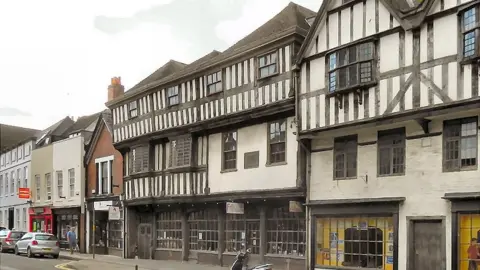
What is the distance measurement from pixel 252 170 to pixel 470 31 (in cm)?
918

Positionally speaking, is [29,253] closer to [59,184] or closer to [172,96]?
[59,184]

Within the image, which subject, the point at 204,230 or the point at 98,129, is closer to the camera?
the point at 204,230

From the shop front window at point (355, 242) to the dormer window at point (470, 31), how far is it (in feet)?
16.8

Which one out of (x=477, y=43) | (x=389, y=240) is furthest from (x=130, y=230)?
(x=477, y=43)

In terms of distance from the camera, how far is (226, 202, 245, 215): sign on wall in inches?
814

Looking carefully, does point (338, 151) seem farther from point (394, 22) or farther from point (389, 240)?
point (394, 22)

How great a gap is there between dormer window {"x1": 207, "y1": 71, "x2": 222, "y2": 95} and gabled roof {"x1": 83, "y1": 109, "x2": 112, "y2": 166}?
10.2 meters

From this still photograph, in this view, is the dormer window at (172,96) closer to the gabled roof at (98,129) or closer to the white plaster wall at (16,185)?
the gabled roof at (98,129)

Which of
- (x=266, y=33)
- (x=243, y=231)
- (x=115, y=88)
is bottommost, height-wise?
(x=243, y=231)

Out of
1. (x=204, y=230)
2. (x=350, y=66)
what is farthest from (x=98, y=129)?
(x=350, y=66)

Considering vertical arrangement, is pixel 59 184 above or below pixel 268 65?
below

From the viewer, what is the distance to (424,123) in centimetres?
1520

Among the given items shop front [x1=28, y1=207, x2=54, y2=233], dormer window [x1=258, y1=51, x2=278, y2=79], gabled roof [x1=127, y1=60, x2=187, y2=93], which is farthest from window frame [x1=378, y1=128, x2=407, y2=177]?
shop front [x1=28, y1=207, x2=54, y2=233]

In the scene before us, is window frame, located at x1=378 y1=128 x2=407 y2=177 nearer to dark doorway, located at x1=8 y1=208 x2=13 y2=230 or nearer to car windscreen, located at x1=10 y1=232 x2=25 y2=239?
car windscreen, located at x1=10 y1=232 x2=25 y2=239
